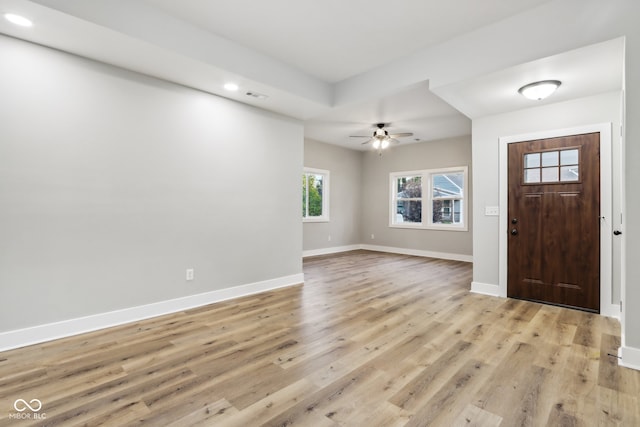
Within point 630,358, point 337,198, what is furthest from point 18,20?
point 337,198

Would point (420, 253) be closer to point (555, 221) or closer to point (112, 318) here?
point (555, 221)

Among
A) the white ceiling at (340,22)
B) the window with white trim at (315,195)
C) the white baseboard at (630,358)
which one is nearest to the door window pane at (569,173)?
the white ceiling at (340,22)

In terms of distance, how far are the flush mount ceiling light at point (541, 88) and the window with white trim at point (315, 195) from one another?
4.88 meters

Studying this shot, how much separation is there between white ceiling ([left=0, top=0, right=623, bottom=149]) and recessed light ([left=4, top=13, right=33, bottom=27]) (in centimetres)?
6

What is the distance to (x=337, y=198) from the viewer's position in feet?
26.8

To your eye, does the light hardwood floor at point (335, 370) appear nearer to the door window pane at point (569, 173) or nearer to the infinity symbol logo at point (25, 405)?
the infinity symbol logo at point (25, 405)

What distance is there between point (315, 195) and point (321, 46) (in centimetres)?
463

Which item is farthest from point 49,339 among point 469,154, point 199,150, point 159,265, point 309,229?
point 469,154

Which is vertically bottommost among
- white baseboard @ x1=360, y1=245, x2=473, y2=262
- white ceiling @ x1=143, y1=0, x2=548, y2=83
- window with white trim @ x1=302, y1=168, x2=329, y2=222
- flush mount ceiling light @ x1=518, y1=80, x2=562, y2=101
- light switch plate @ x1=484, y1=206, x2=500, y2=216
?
white baseboard @ x1=360, y1=245, x2=473, y2=262

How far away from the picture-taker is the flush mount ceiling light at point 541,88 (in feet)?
10.3

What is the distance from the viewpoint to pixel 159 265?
3371 millimetres

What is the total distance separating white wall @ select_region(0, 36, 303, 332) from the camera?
260cm

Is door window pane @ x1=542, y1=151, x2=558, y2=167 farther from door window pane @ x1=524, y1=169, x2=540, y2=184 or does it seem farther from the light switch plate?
the light switch plate

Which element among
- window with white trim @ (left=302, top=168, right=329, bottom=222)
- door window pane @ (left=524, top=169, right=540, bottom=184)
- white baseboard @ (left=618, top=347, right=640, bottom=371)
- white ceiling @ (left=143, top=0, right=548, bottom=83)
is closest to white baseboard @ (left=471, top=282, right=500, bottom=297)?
door window pane @ (left=524, top=169, right=540, bottom=184)
